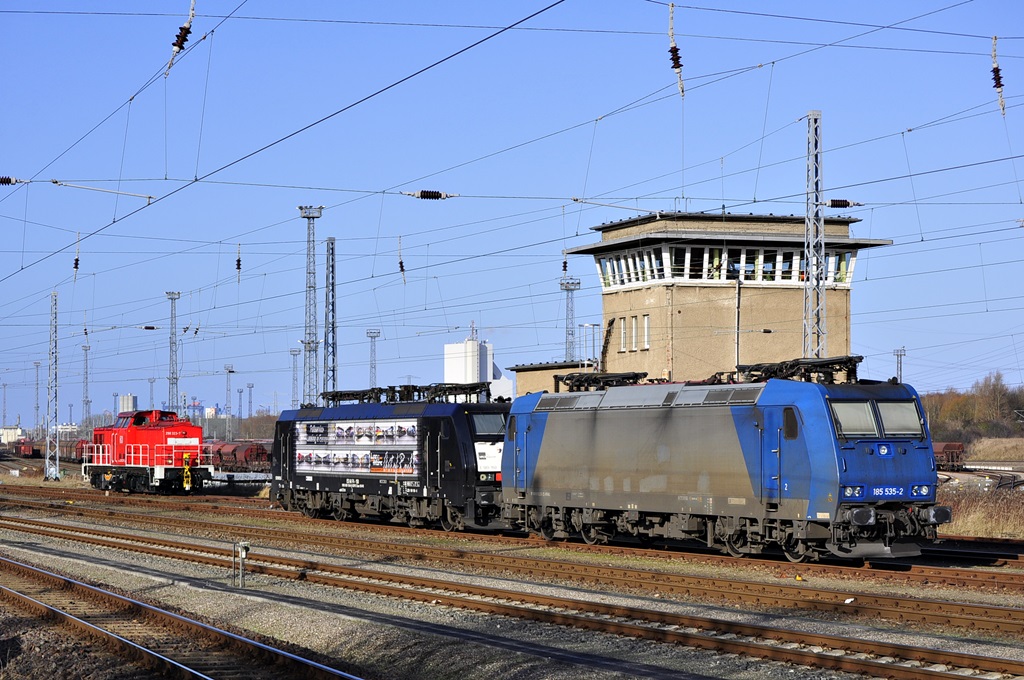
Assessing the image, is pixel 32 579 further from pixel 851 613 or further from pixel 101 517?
pixel 101 517

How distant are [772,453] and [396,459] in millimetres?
14612

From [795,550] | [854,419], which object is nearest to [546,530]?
[795,550]

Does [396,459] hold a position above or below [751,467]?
below

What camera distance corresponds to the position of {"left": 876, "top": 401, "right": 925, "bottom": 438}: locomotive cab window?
73.4 feet

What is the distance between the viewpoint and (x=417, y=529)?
3391cm

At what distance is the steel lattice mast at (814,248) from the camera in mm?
29422

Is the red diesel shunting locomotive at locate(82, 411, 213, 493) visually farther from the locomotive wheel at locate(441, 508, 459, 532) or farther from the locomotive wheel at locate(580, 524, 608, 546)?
the locomotive wheel at locate(580, 524, 608, 546)

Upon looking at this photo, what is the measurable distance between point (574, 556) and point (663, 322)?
33.6m

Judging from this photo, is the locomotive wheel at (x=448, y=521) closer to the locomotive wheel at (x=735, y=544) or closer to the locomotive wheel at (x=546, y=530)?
the locomotive wheel at (x=546, y=530)

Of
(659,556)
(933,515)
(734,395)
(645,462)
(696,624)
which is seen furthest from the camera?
(645,462)

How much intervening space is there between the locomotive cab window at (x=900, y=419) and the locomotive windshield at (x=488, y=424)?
40.7ft

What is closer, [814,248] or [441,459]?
[814,248]

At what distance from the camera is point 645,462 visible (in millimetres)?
25953

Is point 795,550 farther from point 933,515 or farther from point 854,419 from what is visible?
point 854,419
